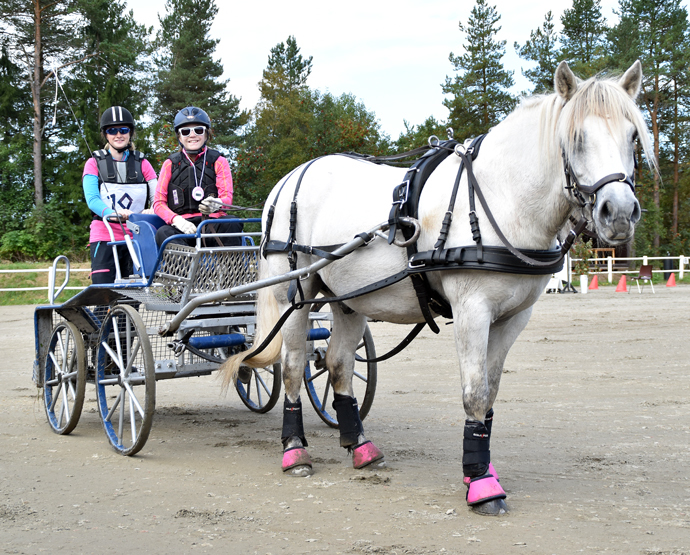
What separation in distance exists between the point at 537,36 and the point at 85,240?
27.2 m

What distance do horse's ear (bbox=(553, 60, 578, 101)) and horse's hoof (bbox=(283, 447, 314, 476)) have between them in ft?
8.41

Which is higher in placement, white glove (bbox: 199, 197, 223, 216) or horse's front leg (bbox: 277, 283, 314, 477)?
white glove (bbox: 199, 197, 223, 216)

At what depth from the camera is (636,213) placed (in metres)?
3.05

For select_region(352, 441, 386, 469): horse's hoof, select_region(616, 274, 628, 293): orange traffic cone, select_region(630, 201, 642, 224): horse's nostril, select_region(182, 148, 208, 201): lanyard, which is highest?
select_region(182, 148, 208, 201): lanyard

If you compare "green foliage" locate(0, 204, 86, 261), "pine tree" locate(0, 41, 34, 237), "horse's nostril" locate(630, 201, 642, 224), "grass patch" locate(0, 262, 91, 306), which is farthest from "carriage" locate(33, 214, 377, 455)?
"pine tree" locate(0, 41, 34, 237)

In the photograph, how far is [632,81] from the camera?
3.41 m

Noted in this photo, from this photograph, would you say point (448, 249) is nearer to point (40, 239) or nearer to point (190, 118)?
point (190, 118)

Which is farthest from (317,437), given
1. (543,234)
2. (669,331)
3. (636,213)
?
(669,331)

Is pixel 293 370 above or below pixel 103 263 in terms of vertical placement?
below

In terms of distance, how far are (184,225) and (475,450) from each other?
2.80m

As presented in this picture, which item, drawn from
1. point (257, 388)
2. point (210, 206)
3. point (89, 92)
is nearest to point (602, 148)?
point (210, 206)

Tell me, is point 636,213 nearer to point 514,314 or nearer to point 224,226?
point 514,314

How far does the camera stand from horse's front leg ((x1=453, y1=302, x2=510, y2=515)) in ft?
11.4

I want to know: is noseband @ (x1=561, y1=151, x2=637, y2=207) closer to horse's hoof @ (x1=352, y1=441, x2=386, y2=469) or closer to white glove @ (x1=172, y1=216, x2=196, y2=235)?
horse's hoof @ (x1=352, y1=441, x2=386, y2=469)
